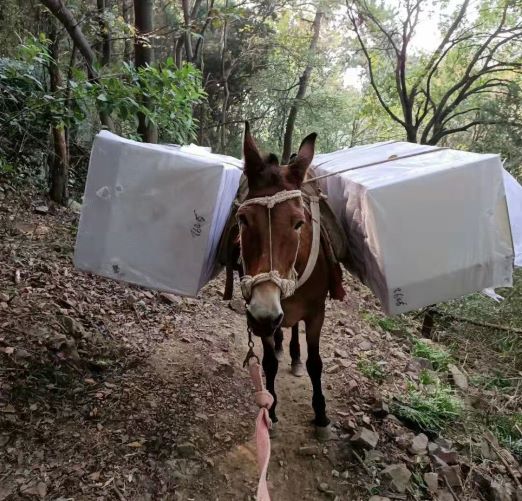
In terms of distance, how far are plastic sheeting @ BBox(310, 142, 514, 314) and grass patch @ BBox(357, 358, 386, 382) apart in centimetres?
223

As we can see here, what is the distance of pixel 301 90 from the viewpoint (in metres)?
13.9

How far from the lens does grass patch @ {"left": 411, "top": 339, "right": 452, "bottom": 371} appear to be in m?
5.61

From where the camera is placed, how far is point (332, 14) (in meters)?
13.1

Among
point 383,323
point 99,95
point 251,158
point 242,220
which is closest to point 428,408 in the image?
point 383,323

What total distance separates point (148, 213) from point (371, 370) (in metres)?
3.03

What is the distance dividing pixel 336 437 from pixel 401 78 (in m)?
9.70

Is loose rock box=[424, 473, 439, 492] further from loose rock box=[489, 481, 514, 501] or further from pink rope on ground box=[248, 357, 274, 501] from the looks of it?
pink rope on ground box=[248, 357, 274, 501]

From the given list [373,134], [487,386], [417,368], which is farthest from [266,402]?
[373,134]

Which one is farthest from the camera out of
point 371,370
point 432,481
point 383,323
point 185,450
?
point 383,323

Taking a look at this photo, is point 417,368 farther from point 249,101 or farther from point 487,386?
point 249,101

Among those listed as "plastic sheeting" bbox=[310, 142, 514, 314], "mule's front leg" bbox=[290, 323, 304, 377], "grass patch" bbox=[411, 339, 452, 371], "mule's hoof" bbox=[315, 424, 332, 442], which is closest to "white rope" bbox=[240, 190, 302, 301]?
"plastic sheeting" bbox=[310, 142, 514, 314]

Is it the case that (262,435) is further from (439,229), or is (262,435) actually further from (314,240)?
(439,229)

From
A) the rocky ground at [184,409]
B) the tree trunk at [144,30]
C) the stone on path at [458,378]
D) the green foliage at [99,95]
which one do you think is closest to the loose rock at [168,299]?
the rocky ground at [184,409]

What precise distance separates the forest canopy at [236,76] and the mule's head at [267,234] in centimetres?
174
